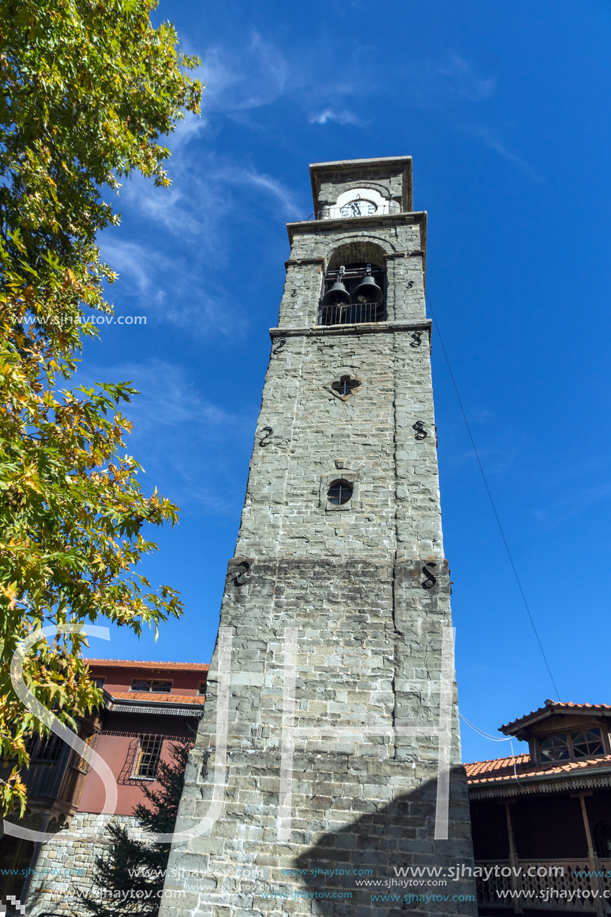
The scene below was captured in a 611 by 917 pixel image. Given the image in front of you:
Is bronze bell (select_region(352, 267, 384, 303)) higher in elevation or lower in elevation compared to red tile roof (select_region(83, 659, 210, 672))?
higher

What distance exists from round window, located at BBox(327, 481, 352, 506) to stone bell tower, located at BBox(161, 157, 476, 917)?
0.04 meters

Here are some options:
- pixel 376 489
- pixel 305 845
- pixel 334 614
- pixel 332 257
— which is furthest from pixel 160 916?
pixel 332 257

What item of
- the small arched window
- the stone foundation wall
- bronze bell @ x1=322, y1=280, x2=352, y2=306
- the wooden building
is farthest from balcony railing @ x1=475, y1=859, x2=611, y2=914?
bronze bell @ x1=322, y1=280, x2=352, y2=306

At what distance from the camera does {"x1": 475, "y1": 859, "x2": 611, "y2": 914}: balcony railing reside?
8.37 meters

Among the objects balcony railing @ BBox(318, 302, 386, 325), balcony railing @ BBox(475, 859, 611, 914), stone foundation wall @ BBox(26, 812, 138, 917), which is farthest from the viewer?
balcony railing @ BBox(318, 302, 386, 325)

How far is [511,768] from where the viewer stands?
12.1m

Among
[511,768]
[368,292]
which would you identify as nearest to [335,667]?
[511,768]

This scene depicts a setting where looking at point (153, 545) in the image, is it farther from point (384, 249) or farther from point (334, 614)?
point (384, 249)

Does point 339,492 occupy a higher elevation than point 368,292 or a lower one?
lower

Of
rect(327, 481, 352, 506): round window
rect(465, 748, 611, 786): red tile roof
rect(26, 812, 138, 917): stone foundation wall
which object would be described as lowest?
rect(26, 812, 138, 917): stone foundation wall

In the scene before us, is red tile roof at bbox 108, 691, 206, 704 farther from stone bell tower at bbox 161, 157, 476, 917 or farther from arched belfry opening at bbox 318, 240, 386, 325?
arched belfry opening at bbox 318, 240, 386, 325

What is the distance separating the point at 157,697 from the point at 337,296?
1213 cm

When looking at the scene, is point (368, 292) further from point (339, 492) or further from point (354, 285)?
point (339, 492)

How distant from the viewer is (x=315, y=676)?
27.5ft
